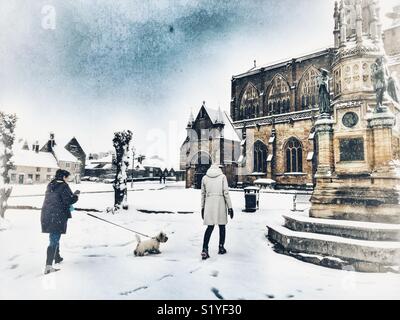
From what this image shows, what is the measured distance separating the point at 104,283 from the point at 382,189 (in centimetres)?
582

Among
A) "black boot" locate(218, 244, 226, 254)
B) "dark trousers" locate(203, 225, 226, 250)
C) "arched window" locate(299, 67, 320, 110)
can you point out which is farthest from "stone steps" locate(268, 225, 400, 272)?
"arched window" locate(299, 67, 320, 110)

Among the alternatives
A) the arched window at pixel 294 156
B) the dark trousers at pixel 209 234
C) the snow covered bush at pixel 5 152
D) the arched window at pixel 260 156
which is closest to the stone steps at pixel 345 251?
the dark trousers at pixel 209 234

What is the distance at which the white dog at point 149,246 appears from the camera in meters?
4.22

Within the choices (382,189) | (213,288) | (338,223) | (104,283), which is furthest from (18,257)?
(382,189)

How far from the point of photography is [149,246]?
4.31 metres

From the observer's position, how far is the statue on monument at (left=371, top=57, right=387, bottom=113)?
555 cm

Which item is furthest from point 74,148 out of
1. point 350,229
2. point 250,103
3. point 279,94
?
point 279,94

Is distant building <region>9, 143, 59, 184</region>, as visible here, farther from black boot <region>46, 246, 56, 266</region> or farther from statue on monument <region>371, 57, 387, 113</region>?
statue on monument <region>371, 57, 387, 113</region>

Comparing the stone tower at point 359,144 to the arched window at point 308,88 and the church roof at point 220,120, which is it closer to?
the church roof at point 220,120

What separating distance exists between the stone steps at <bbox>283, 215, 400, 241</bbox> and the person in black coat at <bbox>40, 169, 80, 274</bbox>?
4657mm

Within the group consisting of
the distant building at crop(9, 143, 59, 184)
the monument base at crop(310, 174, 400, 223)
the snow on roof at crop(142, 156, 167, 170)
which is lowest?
the monument base at crop(310, 174, 400, 223)

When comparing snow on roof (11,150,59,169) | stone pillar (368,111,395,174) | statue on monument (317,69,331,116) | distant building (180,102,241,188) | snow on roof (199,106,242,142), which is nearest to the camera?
stone pillar (368,111,395,174)

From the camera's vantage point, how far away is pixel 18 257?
419cm
